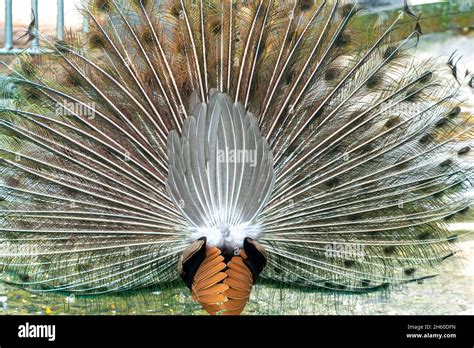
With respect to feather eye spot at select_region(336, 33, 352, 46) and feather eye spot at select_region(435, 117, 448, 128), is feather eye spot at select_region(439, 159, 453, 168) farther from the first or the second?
feather eye spot at select_region(336, 33, 352, 46)

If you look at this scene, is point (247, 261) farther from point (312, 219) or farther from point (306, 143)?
point (306, 143)

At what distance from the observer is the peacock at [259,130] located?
4367 mm

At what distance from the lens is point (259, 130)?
168 inches

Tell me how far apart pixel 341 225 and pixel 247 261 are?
0.72m

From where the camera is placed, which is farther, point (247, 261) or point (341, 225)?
point (341, 225)

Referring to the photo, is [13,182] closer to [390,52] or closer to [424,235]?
[390,52]

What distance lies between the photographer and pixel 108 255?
437 centimetres

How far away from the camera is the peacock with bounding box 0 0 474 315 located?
437cm

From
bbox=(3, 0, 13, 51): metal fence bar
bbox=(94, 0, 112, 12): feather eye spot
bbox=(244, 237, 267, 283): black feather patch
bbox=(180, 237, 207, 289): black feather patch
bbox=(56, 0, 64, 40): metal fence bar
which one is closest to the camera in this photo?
bbox=(180, 237, 207, 289): black feather patch

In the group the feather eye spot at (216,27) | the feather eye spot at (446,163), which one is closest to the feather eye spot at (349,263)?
the feather eye spot at (446,163)

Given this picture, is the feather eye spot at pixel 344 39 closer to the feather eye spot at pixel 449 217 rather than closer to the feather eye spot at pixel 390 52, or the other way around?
the feather eye spot at pixel 390 52

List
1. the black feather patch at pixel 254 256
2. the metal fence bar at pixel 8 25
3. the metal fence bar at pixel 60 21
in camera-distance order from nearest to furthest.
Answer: the black feather patch at pixel 254 256 → the metal fence bar at pixel 60 21 → the metal fence bar at pixel 8 25

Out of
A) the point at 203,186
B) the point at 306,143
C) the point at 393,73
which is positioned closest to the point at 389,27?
the point at 393,73

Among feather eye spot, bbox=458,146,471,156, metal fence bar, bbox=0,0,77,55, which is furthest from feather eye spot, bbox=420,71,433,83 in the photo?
metal fence bar, bbox=0,0,77,55
